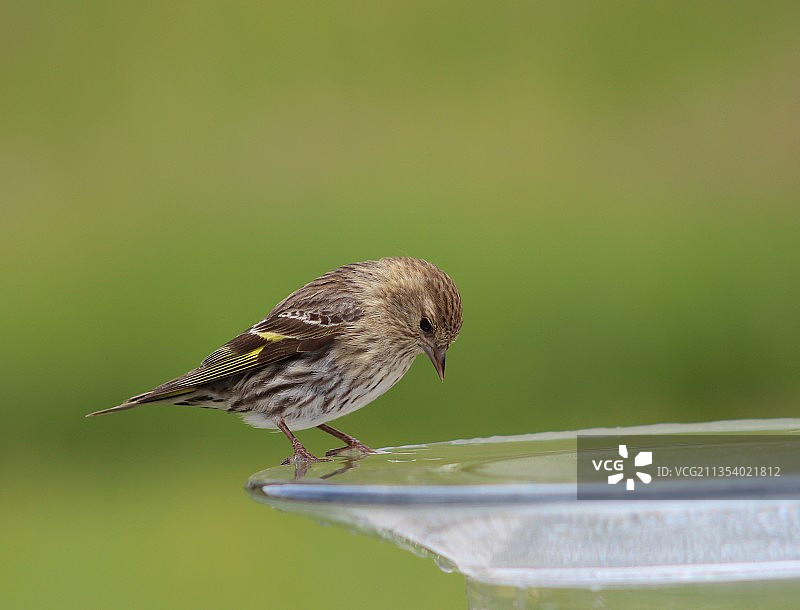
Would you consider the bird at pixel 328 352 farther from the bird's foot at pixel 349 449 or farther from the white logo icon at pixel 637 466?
the white logo icon at pixel 637 466

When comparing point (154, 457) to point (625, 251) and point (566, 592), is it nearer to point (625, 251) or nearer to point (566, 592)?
point (625, 251)

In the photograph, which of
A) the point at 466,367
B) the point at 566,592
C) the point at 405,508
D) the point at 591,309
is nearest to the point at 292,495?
the point at 405,508

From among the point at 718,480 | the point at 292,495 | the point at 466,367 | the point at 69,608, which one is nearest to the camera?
the point at 718,480

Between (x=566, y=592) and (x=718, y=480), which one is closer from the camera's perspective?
(x=718, y=480)

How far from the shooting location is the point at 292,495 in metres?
2.10

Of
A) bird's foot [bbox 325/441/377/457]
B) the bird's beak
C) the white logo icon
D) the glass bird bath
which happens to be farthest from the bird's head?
the glass bird bath

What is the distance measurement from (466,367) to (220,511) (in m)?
1.79

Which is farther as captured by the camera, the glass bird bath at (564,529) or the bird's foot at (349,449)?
the bird's foot at (349,449)

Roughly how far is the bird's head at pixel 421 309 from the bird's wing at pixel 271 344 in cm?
14

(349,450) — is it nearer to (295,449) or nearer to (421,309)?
(295,449)

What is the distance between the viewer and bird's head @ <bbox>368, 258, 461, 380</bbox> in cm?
459

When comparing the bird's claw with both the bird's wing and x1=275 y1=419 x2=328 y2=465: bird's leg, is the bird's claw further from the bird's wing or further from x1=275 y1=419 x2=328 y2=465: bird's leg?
the bird's wing

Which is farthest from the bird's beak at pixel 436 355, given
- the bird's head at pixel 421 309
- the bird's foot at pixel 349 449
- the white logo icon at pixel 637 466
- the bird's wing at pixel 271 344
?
the white logo icon at pixel 637 466

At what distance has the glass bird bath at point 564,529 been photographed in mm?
1927
